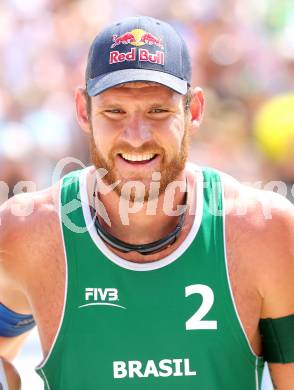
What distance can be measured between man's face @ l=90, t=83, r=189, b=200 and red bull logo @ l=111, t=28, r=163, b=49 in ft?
0.51

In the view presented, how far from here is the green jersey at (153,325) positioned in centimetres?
307

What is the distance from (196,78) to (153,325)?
4855 mm

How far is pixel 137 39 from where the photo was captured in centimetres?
297

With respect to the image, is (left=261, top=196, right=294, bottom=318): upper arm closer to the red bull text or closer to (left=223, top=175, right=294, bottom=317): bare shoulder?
(left=223, top=175, right=294, bottom=317): bare shoulder

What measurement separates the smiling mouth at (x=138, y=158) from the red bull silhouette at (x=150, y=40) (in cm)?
40

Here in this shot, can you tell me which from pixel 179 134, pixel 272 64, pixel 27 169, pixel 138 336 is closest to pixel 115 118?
pixel 179 134

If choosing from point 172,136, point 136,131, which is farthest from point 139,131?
point 172,136

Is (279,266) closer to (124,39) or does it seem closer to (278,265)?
(278,265)

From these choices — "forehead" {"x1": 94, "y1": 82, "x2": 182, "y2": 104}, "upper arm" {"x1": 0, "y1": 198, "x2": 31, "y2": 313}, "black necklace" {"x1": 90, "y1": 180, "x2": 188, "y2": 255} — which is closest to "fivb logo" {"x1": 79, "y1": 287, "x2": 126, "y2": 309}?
"black necklace" {"x1": 90, "y1": 180, "x2": 188, "y2": 255}

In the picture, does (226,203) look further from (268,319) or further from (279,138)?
(279,138)

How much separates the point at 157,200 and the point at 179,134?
0.93 ft

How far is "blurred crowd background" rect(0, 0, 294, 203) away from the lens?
23.6 feet

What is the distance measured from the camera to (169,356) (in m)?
3.06

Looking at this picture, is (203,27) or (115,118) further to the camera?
(203,27)
